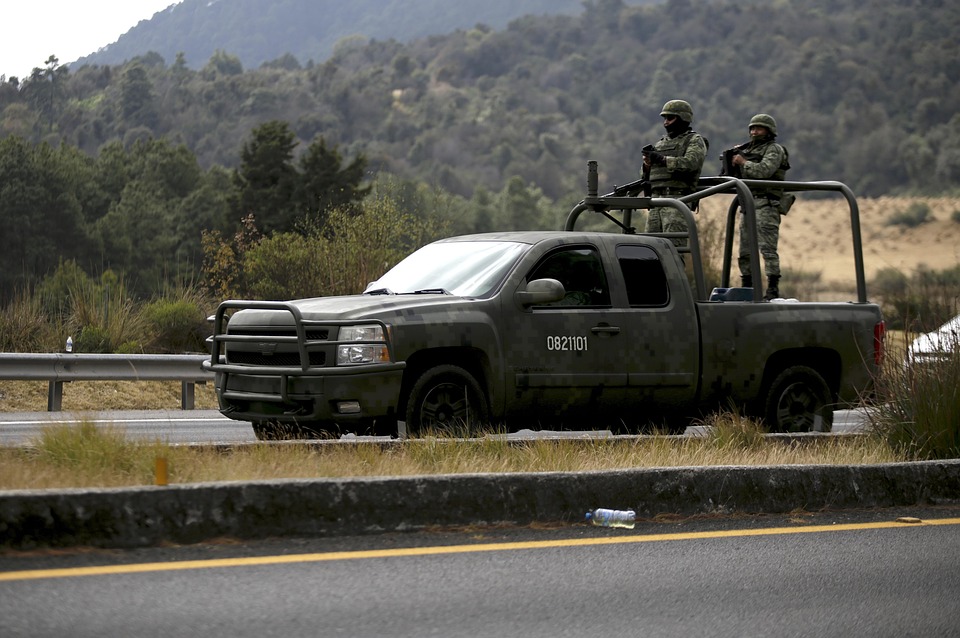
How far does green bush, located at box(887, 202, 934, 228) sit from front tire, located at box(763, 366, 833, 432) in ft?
250

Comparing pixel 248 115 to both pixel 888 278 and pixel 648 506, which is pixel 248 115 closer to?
pixel 888 278

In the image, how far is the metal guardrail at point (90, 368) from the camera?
48.7 feet

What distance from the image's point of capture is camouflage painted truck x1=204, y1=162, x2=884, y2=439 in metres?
9.27

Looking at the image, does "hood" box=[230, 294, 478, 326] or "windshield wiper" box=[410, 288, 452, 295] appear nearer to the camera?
"hood" box=[230, 294, 478, 326]

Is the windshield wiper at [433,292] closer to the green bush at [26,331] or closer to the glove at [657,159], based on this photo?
the glove at [657,159]

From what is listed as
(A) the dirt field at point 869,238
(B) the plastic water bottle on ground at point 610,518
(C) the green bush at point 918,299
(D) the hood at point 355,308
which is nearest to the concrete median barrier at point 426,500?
(B) the plastic water bottle on ground at point 610,518

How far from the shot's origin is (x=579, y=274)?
1051cm

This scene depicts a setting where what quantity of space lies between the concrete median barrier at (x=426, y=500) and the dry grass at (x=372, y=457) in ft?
1.85

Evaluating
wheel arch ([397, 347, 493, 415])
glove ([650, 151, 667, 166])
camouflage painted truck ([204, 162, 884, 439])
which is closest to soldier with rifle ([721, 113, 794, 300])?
glove ([650, 151, 667, 166])

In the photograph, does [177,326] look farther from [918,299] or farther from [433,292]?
[918,299]


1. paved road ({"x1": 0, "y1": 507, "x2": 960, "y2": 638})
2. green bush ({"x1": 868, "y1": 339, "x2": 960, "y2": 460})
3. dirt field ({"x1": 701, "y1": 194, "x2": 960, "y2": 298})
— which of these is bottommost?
paved road ({"x1": 0, "y1": 507, "x2": 960, "y2": 638})

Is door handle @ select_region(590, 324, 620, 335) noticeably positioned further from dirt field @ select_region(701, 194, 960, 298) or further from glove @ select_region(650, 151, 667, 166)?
dirt field @ select_region(701, 194, 960, 298)

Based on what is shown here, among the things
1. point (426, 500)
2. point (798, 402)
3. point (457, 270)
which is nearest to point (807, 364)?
point (798, 402)

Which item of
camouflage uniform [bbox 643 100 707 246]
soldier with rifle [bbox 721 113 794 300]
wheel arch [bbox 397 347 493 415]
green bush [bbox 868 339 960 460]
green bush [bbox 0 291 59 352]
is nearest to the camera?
green bush [bbox 868 339 960 460]
